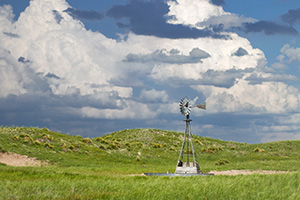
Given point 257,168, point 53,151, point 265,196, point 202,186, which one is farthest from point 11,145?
point 265,196

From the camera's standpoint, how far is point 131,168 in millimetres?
44062

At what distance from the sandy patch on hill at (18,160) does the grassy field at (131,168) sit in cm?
105

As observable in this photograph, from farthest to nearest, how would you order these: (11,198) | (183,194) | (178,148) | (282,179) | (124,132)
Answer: (124,132) → (178,148) → (282,179) → (183,194) → (11,198)

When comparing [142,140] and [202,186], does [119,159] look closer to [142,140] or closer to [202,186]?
[142,140]

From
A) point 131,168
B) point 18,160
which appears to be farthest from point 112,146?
point 18,160

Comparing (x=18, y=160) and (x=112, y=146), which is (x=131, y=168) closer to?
(x=18, y=160)

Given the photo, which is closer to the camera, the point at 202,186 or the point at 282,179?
the point at 202,186

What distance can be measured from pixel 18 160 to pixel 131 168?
13.5 m

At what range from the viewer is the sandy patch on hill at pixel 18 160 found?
43.0 metres

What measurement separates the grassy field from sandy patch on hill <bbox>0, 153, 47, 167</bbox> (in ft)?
3.46

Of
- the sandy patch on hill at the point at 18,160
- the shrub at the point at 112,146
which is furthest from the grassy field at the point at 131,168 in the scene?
the sandy patch on hill at the point at 18,160

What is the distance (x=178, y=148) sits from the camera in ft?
233

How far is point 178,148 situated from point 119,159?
1986 cm

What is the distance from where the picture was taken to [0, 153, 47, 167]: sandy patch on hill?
43031 mm
